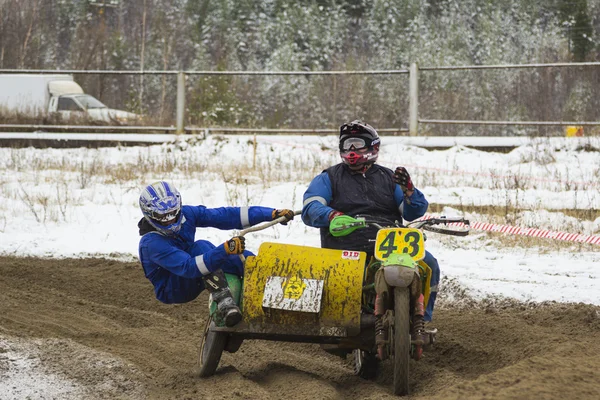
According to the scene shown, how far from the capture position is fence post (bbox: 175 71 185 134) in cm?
2306

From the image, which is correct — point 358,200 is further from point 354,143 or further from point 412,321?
point 412,321

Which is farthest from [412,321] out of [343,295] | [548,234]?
[548,234]

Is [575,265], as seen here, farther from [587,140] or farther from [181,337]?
[587,140]

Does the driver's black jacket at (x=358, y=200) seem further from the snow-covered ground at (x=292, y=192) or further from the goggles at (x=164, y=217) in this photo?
the snow-covered ground at (x=292, y=192)

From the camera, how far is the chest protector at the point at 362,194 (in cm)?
719

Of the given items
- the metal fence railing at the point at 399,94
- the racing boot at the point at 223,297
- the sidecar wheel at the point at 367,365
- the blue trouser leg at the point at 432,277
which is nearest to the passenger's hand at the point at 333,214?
the blue trouser leg at the point at 432,277

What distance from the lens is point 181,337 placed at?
26.7 feet

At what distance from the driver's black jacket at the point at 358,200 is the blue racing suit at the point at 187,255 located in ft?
1.42

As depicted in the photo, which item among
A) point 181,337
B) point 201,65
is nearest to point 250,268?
point 181,337

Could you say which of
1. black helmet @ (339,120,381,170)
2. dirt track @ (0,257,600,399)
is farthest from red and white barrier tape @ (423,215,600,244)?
black helmet @ (339,120,381,170)

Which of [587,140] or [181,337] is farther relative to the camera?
[587,140]

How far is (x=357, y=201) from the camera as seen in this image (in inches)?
284

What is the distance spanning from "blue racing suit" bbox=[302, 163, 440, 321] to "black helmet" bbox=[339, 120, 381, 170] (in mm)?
131

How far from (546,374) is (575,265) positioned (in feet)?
18.1
